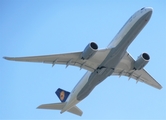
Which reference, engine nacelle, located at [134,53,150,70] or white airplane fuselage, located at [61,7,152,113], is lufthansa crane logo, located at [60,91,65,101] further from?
engine nacelle, located at [134,53,150,70]

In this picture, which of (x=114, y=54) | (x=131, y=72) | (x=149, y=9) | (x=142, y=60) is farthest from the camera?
(x=131, y=72)

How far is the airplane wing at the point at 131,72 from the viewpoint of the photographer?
31.9m

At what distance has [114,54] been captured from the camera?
1116 inches

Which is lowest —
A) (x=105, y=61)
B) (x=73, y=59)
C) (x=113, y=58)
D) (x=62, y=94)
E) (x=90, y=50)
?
(x=113, y=58)

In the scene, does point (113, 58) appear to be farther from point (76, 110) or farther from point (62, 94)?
point (62, 94)

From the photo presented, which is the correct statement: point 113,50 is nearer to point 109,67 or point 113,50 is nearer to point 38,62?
point 109,67

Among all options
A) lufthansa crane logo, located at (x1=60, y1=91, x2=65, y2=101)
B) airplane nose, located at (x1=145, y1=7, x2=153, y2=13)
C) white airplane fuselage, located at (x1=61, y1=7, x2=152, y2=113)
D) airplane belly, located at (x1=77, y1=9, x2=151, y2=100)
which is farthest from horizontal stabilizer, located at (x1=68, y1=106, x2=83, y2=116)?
airplane nose, located at (x1=145, y1=7, x2=153, y2=13)

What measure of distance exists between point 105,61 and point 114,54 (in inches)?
50.7

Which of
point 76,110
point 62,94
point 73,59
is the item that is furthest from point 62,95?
point 73,59

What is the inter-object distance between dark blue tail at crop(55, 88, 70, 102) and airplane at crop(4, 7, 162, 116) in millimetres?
495

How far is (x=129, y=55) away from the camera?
3138 centimetres

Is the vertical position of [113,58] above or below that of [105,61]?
below

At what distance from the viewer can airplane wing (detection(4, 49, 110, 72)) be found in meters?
28.8

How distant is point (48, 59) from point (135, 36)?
26.9 ft
